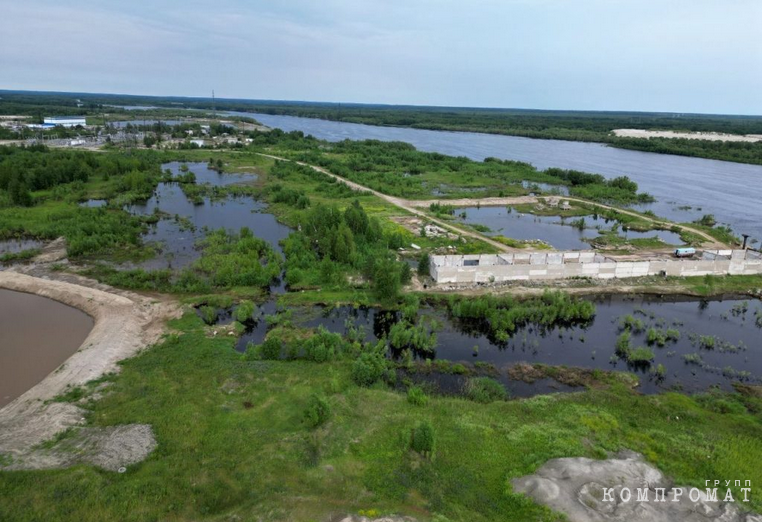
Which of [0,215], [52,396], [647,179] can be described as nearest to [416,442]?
[52,396]

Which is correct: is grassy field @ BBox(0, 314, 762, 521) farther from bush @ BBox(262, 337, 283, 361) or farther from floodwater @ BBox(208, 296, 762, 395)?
floodwater @ BBox(208, 296, 762, 395)

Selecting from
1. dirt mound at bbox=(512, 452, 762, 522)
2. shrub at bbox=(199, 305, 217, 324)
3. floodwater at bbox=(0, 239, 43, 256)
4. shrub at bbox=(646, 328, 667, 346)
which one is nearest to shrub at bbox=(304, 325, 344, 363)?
shrub at bbox=(199, 305, 217, 324)

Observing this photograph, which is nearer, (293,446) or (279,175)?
(293,446)

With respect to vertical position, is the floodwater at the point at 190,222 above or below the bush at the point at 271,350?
above

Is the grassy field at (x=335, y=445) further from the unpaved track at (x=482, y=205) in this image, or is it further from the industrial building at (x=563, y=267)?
the unpaved track at (x=482, y=205)

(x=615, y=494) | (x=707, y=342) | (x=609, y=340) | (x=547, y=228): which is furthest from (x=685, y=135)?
(x=615, y=494)

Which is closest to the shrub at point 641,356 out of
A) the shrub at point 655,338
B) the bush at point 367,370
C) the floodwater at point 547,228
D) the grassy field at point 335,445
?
the shrub at point 655,338

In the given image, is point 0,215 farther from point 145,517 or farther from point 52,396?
point 145,517
